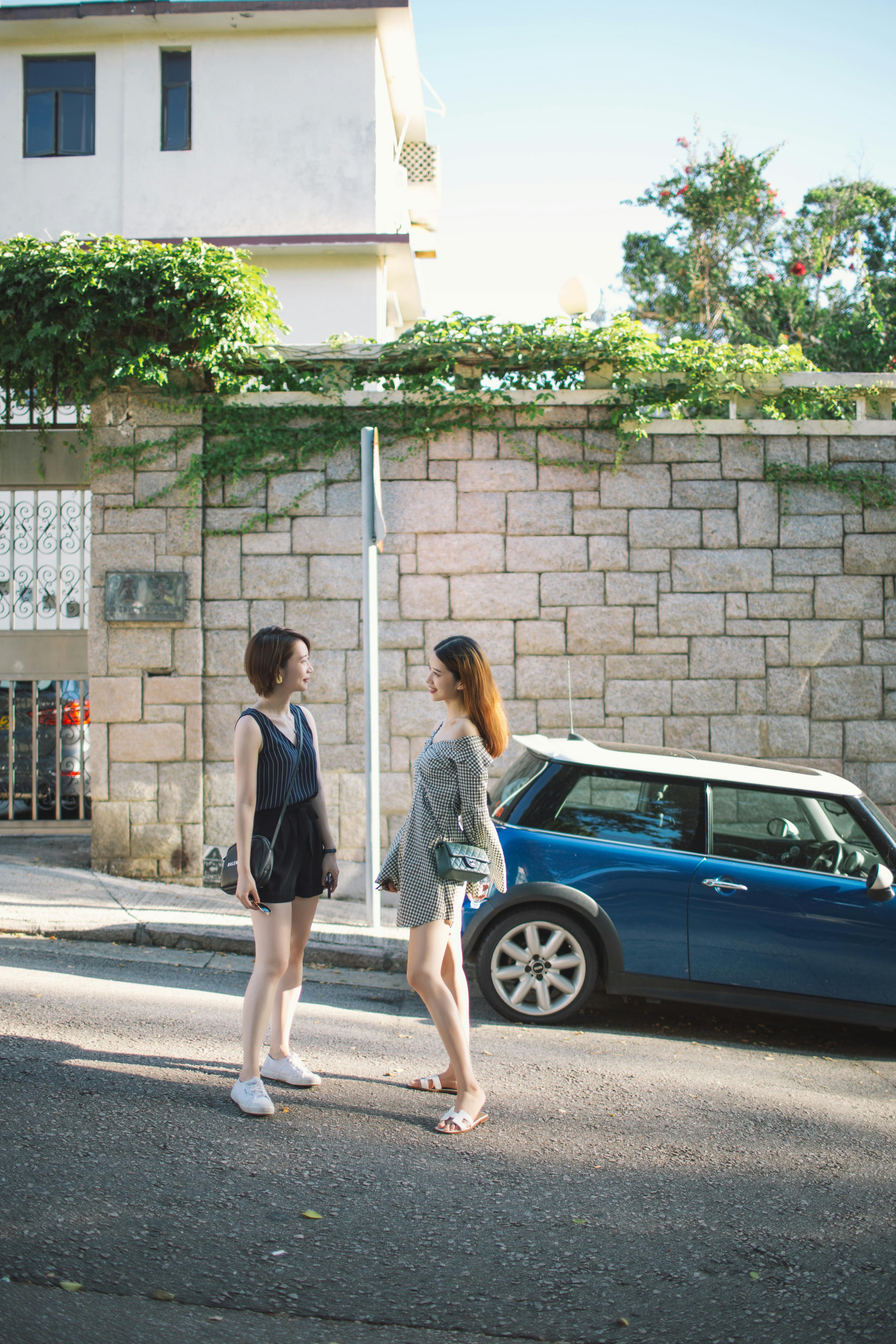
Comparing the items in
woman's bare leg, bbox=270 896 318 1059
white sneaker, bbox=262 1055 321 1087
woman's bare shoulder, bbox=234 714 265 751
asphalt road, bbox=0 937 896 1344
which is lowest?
asphalt road, bbox=0 937 896 1344

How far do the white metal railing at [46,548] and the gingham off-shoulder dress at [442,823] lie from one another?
17.6 ft

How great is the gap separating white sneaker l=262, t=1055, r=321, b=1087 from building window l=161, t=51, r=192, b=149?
15046mm

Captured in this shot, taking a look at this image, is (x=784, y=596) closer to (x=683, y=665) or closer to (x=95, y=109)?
(x=683, y=665)

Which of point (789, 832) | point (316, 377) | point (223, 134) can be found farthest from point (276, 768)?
point (223, 134)

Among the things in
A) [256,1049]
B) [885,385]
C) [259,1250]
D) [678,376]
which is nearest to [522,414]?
[678,376]

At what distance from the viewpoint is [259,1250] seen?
2908mm

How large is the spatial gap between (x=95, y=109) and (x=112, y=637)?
1175cm

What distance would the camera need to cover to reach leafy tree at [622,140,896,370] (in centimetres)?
2195

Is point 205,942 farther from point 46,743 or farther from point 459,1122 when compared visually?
point 459,1122

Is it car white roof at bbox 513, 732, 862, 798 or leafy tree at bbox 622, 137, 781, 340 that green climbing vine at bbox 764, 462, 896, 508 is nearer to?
car white roof at bbox 513, 732, 862, 798

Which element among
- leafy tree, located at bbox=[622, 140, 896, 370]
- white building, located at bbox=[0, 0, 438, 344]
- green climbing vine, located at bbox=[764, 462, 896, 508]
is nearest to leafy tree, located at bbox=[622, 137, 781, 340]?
leafy tree, located at bbox=[622, 140, 896, 370]

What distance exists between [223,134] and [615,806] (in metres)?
13.8

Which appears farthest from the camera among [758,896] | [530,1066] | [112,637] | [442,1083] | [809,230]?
[809,230]

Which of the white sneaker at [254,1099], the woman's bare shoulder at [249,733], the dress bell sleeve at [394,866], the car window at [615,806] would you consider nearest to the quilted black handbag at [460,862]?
the dress bell sleeve at [394,866]
